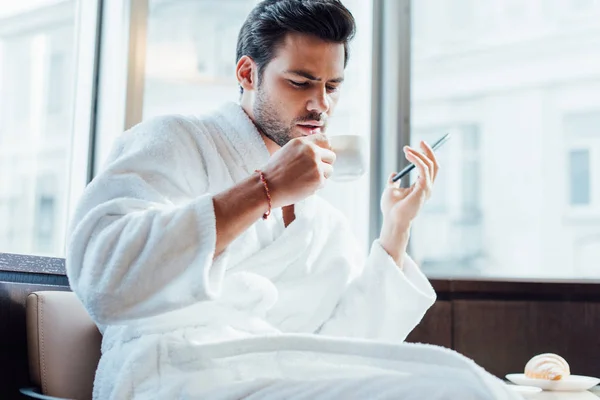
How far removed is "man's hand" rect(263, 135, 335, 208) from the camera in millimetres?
1211

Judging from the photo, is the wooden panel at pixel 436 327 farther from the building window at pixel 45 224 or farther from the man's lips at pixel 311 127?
the building window at pixel 45 224

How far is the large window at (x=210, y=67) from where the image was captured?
92.5 inches

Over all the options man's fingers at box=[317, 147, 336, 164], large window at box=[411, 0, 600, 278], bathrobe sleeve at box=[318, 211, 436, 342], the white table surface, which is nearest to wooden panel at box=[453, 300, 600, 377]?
large window at box=[411, 0, 600, 278]

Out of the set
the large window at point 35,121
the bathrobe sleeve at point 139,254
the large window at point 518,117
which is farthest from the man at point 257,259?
the large window at point 518,117

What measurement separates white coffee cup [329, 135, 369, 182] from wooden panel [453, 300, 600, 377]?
987 mm

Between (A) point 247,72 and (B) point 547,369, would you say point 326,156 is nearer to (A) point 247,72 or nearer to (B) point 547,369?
(A) point 247,72

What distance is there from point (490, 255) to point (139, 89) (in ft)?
4.54

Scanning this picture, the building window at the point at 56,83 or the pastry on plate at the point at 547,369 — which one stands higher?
the building window at the point at 56,83

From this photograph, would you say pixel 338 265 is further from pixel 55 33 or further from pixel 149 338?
pixel 55 33

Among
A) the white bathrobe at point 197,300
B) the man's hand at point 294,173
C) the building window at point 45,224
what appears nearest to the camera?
the white bathrobe at point 197,300

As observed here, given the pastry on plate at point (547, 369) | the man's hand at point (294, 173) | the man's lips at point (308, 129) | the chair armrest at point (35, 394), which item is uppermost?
the man's lips at point (308, 129)

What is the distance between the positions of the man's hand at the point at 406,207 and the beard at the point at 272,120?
256 millimetres

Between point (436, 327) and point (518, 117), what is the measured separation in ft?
2.97

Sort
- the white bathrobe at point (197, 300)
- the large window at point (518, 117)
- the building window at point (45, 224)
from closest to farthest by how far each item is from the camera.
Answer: the white bathrobe at point (197, 300), the building window at point (45, 224), the large window at point (518, 117)
